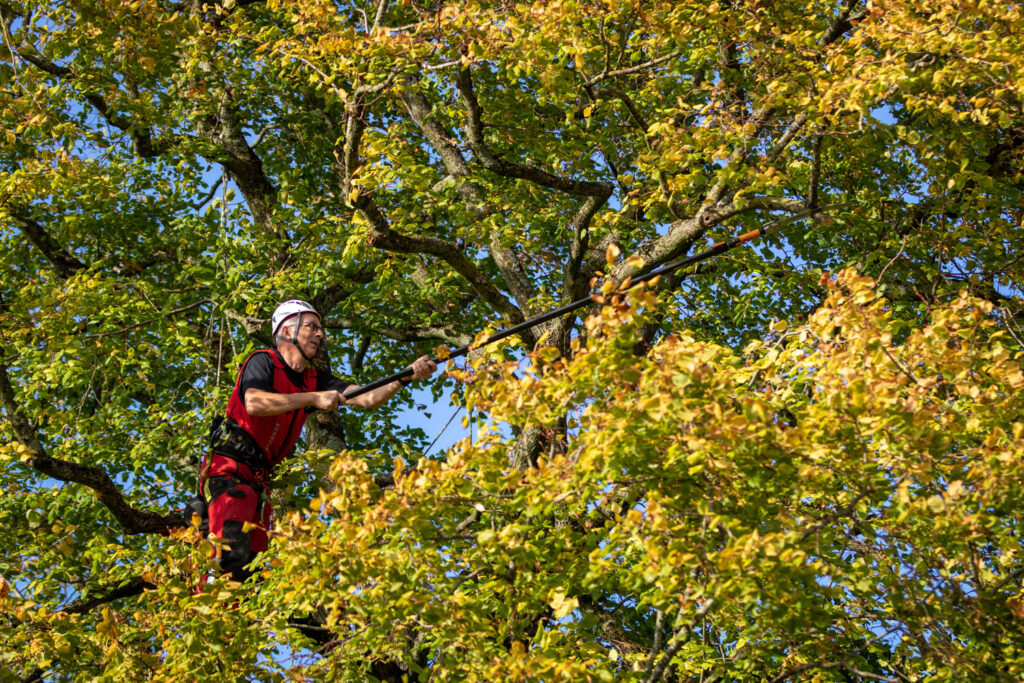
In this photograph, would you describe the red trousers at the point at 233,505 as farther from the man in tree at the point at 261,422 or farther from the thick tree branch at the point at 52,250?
the thick tree branch at the point at 52,250

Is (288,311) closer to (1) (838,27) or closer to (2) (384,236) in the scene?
(2) (384,236)

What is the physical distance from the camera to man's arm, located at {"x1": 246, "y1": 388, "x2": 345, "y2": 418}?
623 cm

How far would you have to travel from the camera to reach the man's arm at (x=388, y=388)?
6.46 meters

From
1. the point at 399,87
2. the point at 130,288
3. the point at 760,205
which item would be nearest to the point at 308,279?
the point at 130,288

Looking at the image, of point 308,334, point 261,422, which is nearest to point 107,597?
point 261,422

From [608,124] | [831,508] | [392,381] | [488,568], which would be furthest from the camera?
[608,124]

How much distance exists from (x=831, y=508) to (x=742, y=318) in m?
6.06

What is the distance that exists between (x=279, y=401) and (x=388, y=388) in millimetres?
828

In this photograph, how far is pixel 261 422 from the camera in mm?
6664

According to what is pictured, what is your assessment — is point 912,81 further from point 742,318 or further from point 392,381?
point 742,318

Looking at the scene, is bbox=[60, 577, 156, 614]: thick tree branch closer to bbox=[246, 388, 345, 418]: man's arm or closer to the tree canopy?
the tree canopy

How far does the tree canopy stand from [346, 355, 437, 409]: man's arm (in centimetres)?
27

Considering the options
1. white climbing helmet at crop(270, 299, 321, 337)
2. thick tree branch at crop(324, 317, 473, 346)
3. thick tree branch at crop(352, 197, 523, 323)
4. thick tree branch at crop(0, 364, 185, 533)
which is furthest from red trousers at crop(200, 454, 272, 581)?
thick tree branch at crop(324, 317, 473, 346)

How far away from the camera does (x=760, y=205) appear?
24.1ft
